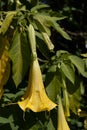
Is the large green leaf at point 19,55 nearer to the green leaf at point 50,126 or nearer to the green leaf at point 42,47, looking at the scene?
the green leaf at point 42,47

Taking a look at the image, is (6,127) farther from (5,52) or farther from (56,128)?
(5,52)

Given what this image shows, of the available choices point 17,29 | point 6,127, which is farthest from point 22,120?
point 17,29

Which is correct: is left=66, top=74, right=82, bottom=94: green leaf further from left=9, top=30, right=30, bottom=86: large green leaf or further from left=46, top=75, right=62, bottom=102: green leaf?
left=9, top=30, right=30, bottom=86: large green leaf

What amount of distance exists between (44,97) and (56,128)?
1.29 feet

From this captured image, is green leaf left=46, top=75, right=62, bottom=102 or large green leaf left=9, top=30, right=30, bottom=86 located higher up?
large green leaf left=9, top=30, right=30, bottom=86

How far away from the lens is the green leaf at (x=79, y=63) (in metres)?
2.11

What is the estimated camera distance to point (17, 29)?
73.7 inches

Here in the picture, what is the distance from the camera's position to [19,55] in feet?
6.05

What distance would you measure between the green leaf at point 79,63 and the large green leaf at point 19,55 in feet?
1.08

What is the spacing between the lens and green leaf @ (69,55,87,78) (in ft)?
6.92

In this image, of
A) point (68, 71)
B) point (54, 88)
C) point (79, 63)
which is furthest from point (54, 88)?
point (79, 63)

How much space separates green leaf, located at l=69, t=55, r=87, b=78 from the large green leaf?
1.08 feet

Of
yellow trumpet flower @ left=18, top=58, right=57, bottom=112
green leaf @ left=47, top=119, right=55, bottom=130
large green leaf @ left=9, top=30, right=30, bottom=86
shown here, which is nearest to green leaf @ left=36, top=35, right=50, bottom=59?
large green leaf @ left=9, top=30, right=30, bottom=86

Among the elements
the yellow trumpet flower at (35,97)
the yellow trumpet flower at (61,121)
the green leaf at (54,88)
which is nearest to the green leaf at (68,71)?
the green leaf at (54,88)
